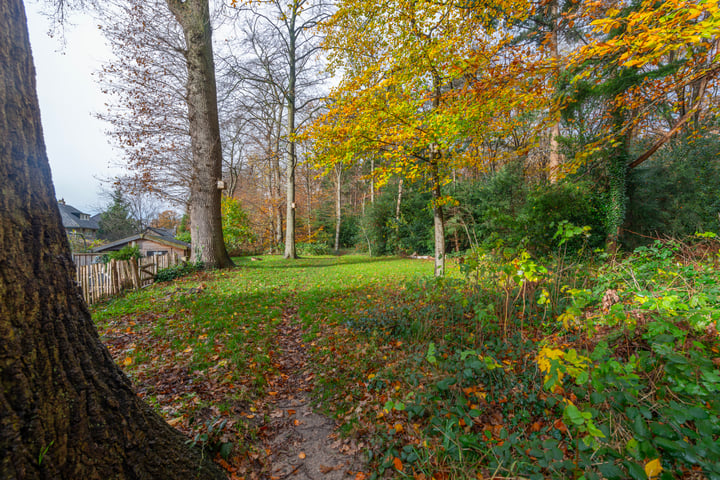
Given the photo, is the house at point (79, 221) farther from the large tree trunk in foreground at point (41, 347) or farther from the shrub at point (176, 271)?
the large tree trunk in foreground at point (41, 347)

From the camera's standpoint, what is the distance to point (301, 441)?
8.55 feet

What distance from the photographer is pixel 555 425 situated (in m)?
2.38

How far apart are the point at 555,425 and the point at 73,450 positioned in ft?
10.7

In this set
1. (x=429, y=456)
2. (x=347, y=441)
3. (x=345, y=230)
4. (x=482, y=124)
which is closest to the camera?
(x=429, y=456)

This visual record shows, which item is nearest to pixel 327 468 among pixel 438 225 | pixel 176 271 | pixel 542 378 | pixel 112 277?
pixel 542 378

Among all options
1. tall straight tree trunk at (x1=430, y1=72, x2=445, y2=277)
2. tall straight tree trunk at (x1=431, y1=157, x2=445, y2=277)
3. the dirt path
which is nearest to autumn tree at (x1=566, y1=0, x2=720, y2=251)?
tall straight tree trunk at (x1=430, y1=72, x2=445, y2=277)

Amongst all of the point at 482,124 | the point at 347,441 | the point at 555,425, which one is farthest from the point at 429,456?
the point at 482,124

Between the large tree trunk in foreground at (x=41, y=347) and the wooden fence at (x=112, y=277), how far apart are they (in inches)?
252

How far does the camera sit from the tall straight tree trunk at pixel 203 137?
900cm

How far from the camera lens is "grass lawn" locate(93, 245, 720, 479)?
1.75 meters

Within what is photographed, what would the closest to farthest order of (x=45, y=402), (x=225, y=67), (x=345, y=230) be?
(x=45, y=402)
(x=225, y=67)
(x=345, y=230)

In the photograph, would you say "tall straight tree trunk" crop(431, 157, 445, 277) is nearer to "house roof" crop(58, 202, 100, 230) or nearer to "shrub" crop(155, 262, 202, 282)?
"shrub" crop(155, 262, 202, 282)

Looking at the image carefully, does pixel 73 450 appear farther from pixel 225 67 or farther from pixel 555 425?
pixel 225 67

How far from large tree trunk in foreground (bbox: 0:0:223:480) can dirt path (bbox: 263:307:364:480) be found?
3.44ft
